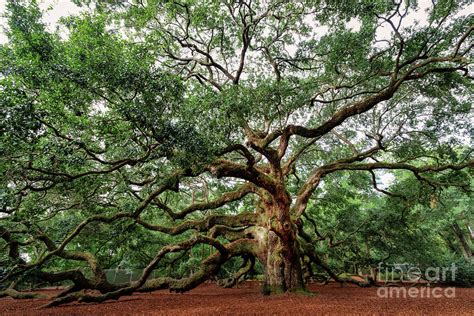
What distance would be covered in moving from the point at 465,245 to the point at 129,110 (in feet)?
71.7

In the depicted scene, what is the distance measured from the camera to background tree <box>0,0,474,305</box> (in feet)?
13.1

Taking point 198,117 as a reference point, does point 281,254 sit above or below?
below

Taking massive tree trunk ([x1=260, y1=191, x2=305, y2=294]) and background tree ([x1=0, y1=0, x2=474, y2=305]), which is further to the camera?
massive tree trunk ([x1=260, y1=191, x2=305, y2=294])

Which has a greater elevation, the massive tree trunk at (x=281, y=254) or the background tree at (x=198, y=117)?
the background tree at (x=198, y=117)

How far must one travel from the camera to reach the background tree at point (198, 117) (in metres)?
3.99

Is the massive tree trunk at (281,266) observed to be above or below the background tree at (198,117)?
below

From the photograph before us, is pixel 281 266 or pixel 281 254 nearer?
pixel 281 266

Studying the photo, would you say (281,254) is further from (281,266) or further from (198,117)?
(198,117)

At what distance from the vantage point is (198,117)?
470cm

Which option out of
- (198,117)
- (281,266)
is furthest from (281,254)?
(198,117)

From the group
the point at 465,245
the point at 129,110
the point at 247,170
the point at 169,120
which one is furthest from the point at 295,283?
the point at 465,245

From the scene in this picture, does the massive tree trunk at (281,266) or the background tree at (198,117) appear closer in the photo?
the background tree at (198,117)

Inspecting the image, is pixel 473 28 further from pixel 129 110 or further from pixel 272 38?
pixel 129 110

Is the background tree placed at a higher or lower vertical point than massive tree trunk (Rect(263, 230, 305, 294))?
higher
